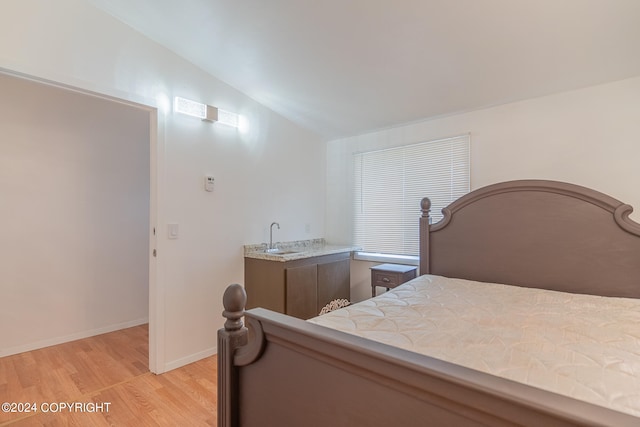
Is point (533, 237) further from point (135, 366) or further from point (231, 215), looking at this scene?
point (135, 366)

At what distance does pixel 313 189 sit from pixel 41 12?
283 centimetres

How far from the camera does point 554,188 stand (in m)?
2.37

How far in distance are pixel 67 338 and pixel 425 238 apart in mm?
3760

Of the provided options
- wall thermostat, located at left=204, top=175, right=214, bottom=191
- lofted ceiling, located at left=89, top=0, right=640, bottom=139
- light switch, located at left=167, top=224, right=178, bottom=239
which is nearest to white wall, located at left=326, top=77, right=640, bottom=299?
lofted ceiling, located at left=89, top=0, right=640, bottom=139

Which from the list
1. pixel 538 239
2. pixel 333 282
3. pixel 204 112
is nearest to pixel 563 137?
pixel 538 239

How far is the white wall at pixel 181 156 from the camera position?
6.81 feet

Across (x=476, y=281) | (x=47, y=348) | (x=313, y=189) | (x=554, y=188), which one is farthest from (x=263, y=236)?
(x=554, y=188)

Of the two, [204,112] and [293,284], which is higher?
[204,112]

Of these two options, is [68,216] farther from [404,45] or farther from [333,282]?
[404,45]

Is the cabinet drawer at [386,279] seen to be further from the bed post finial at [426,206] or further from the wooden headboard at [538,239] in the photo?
the bed post finial at [426,206]

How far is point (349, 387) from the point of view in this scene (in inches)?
37.4

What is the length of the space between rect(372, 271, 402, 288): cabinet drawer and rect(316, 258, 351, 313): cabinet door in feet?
1.51

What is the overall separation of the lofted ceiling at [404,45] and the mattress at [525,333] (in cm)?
163

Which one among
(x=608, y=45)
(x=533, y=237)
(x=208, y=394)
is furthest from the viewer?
(x=533, y=237)
